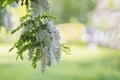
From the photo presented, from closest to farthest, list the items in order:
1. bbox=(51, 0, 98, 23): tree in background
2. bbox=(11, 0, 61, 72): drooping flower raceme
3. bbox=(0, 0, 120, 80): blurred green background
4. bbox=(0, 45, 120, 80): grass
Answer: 1. bbox=(11, 0, 61, 72): drooping flower raceme
2. bbox=(0, 45, 120, 80): grass
3. bbox=(0, 0, 120, 80): blurred green background
4. bbox=(51, 0, 98, 23): tree in background

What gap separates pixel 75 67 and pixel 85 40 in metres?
0.96

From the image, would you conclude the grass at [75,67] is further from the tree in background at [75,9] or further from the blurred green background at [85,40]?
the tree in background at [75,9]

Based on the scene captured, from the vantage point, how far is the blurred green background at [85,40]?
9.24 metres

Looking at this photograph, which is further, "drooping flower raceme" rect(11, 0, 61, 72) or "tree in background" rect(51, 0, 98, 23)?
"tree in background" rect(51, 0, 98, 23)

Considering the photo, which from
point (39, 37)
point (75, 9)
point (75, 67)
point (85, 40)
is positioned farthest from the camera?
point (75, 9)

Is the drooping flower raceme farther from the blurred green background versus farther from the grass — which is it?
the blurred green background

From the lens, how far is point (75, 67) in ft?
31.0

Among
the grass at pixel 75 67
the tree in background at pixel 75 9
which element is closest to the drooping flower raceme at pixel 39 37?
the grass at pixel 75 67

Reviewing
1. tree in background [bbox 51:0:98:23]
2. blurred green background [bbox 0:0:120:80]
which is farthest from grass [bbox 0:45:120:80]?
tree in background [bbox 51:0:98:23]

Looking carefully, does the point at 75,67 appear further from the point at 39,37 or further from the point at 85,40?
the point at 39,37

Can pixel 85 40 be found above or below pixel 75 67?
above

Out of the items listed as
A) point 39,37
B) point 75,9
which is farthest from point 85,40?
point 39,37

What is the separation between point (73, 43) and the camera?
10062 mm

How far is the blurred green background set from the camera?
9242 mm
